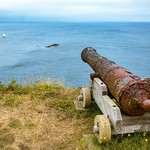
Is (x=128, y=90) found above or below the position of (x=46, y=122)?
above

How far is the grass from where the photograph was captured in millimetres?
6410

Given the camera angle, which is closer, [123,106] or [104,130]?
[104,130]

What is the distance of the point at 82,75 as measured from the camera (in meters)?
29.2

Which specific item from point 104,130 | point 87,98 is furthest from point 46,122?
point 104,130

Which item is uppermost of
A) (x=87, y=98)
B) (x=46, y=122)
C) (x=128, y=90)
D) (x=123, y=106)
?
(x=128, y=90)

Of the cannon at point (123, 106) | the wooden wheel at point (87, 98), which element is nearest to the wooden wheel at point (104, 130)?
the cannon at point (123, 106)

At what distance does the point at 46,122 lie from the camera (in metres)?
7.64

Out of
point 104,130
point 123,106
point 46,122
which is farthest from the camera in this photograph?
point 46,122

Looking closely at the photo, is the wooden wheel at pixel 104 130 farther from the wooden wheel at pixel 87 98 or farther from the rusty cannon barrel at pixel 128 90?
the wooden wheel at pixel 87 98

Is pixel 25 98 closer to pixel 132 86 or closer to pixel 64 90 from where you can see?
pixel 64 90

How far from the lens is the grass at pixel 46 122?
641 cm

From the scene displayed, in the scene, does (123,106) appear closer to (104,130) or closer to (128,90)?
(128,90)

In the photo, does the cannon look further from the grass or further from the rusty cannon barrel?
the grass

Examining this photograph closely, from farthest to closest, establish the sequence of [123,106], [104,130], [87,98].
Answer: [87,98]
[123,106]
[104,130]
